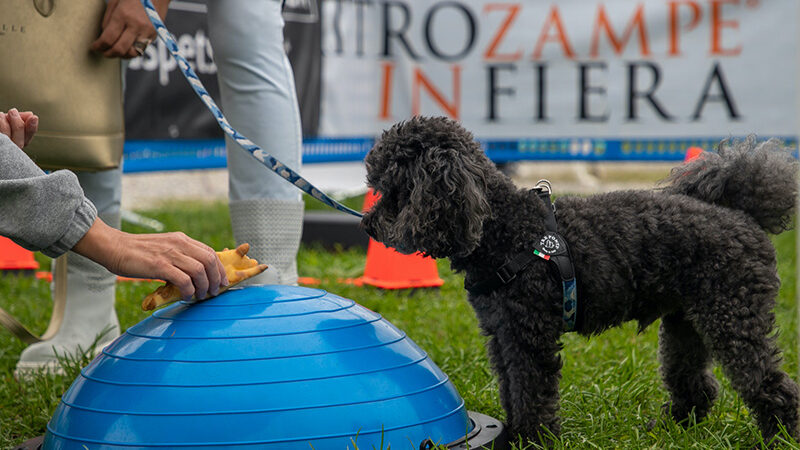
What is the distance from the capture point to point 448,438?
7.15 ft

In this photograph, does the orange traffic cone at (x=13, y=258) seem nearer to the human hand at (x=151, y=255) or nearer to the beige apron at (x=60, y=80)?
the beige apron at (x=60, y=80)

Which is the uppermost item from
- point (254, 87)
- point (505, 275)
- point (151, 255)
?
point (254, 87)

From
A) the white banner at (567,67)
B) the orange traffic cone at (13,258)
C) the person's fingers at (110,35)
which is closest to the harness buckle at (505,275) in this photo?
the person's fingers at (110,35)

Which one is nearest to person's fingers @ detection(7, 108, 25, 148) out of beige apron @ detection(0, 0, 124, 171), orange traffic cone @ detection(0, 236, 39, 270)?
beige apron @ detection(0, 0, 124, 171)

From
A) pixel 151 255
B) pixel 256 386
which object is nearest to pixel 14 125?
pixel 151 255

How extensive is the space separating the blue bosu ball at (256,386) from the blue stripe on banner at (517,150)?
14.9 feet

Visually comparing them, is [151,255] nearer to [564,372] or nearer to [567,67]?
[564,372]

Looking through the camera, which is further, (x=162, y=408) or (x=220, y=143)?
(x=220, y=143)

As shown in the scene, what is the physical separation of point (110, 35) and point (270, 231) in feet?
2.60

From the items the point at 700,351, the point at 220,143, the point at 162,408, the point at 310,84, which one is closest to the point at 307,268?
the point at 220,143

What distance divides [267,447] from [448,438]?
0.49 metres

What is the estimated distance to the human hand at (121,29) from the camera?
2746 millimetres

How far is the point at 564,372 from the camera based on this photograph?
3182 millimetres

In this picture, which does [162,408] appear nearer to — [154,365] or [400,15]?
[154,365]
